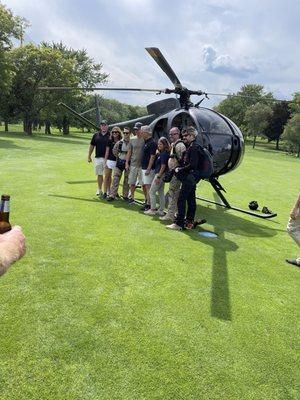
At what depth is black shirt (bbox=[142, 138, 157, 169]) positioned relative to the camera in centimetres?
1008

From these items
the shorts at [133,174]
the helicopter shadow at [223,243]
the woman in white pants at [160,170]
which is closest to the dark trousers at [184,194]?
the helicopter shadow at [223,243]

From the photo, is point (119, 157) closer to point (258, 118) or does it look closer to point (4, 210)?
point (4, 210)

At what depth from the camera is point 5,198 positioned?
2.46m

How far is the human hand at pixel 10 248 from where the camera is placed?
192cm

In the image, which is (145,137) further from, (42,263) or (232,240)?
(42,263)

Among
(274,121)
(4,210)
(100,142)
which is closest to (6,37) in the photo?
(100,142)

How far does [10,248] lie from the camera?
203cm

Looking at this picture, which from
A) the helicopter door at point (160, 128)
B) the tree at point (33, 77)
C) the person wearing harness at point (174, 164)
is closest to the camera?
the person wearing harness at point (174, 164)

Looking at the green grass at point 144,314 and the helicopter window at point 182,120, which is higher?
the helicopter window at point 182,120

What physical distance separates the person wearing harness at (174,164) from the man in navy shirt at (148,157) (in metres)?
0.79

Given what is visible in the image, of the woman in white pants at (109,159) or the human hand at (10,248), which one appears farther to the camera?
the woman in white pants at (109,159)

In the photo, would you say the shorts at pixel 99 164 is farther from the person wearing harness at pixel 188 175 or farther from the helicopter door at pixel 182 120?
the person wearing harness at pixel 188 175

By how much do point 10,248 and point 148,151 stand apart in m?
8.31

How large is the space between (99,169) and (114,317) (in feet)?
24.3
